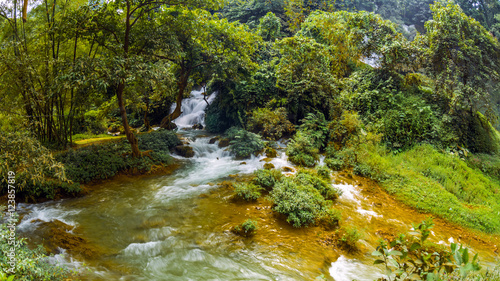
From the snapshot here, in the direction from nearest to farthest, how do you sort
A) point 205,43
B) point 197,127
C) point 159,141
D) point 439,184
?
1. point 439,184
2. point 159,141
3. point 205,43
4. point 197,127

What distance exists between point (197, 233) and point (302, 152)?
5.92 meters

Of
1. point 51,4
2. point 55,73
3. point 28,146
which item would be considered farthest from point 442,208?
point 51,4

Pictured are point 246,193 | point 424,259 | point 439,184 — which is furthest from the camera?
point 439,184

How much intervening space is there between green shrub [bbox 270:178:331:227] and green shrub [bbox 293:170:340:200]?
1.31 ft

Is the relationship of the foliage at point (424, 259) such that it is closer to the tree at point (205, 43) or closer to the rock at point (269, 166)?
the rock at point (269, 166)

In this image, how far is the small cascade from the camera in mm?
16766

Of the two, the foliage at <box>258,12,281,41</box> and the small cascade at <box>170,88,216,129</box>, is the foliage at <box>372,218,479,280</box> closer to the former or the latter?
the small cascade at <box>170,88,216,129</box>

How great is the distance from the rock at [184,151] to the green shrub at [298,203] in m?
5.58

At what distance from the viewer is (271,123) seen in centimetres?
1176

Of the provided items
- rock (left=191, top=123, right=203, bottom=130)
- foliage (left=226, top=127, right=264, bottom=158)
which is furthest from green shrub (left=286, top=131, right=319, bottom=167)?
rock (left=191, top=123, right=203, bottom=130)

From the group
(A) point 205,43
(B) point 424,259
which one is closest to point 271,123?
(A) point 205,43

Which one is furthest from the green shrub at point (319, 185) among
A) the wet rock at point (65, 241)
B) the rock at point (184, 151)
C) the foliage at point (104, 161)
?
the rock at point (184, 151)

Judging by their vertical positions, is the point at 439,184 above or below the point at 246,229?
above

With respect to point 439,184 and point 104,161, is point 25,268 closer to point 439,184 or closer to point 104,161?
point 104,161
